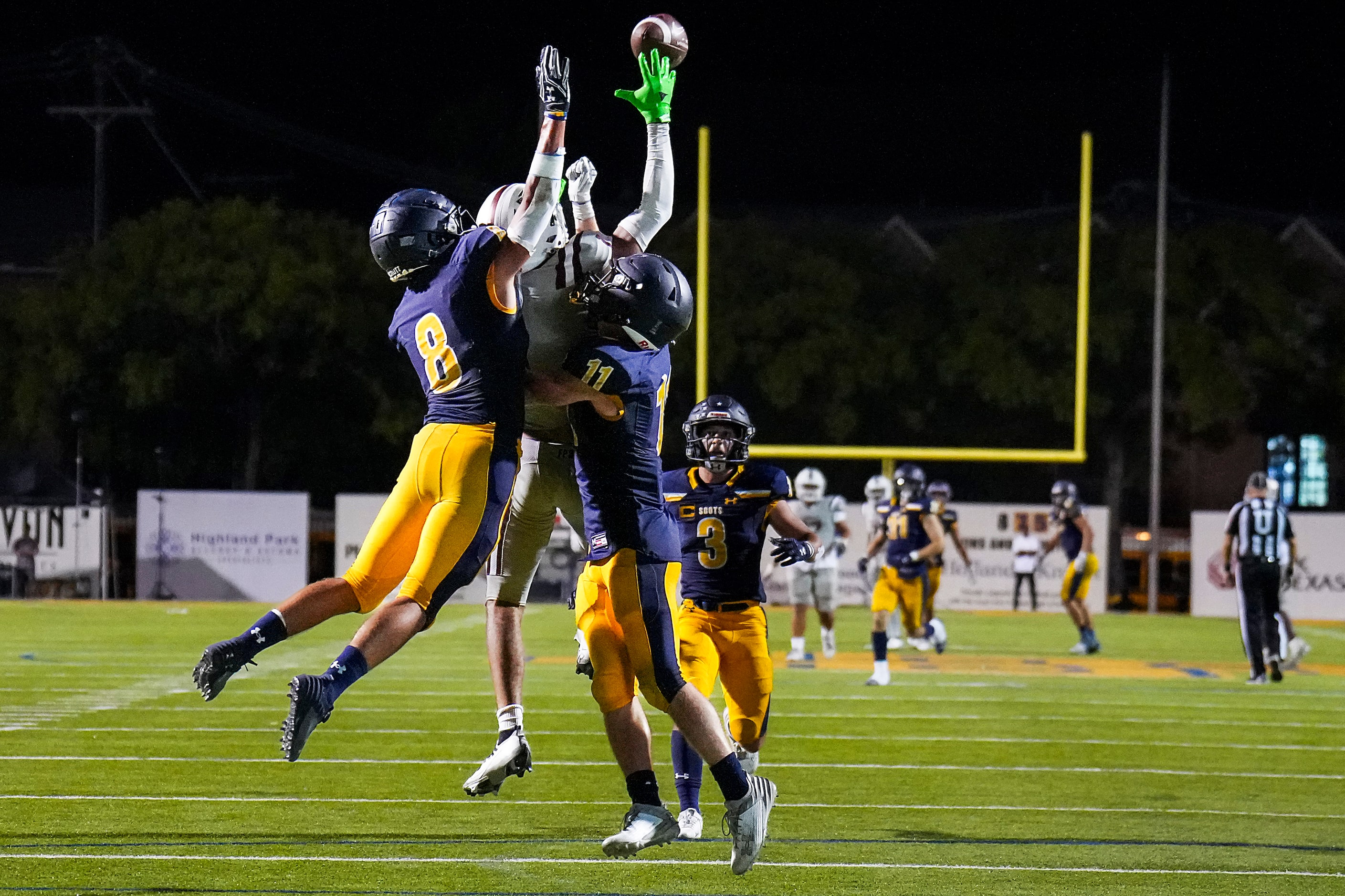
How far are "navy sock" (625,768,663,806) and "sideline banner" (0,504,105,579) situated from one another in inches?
802

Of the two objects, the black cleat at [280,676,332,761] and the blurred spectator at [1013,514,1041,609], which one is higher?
the black cleat at [280,676,332,761]

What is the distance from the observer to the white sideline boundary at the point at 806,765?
9523 mm

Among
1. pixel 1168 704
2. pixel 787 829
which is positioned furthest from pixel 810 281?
pixel 787 829

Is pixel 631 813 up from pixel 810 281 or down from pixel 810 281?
down

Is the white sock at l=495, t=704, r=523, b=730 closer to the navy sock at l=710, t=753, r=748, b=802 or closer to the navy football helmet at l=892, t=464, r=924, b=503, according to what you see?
the navy sock at l=710, t=753, r=748, b=802

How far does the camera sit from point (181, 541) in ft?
83.0

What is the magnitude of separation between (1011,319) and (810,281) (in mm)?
→ 3438

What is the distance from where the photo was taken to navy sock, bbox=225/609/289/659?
5344 mm

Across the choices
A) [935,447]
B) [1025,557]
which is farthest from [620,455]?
[1025,557]

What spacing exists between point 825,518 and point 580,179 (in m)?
11.1

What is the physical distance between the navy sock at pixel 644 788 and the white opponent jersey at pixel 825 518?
10.3 m

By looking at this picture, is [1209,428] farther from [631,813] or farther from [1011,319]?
[631,813]

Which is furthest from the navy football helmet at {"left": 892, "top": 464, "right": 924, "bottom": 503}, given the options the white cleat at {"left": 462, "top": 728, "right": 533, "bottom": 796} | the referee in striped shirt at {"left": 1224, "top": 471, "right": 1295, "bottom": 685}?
the white cleat at {"left": 462, "top": 728, "right": 533, "bottom": 796}

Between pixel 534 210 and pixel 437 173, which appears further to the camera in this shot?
pixel 437 173
